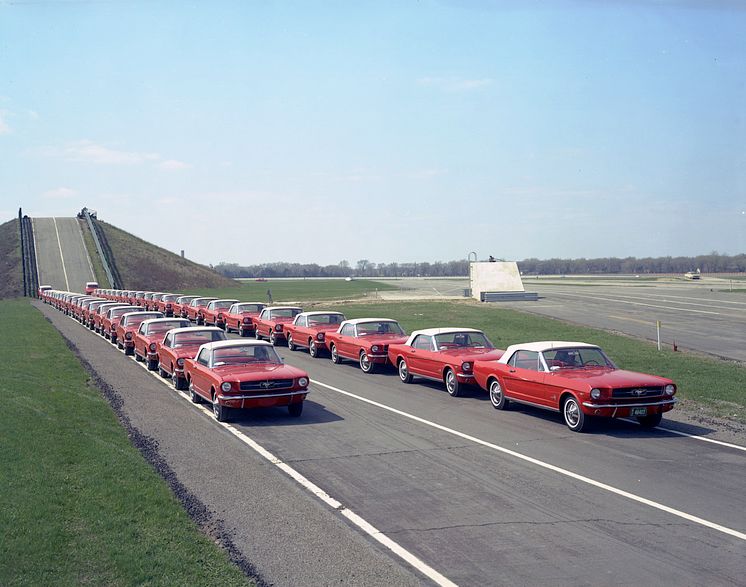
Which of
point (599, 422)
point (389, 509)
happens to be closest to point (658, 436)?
point (599, 422)

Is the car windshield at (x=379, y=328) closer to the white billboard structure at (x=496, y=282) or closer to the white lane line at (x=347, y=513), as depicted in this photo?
the white lane line at (x=347, y=513)

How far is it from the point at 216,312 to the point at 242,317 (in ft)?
12.0

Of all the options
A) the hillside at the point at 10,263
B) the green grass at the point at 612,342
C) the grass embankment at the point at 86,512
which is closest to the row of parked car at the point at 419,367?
the green grass at the point at 612,342

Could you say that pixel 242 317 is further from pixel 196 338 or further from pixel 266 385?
pixel 266 385

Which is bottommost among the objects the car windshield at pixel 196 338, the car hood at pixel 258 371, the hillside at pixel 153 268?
the car hood at pixel 258 371

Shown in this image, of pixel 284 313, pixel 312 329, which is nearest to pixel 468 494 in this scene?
pixel 312 329

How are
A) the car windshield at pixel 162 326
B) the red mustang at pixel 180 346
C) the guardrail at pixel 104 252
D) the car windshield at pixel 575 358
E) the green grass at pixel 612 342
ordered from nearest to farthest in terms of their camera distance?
the car windshield at pixel 575 358
the green grass at pixel 612 342
the red mustang at pixel 180 346
the car windshield at pixel 162 326
the guardrail at pixel 104 252

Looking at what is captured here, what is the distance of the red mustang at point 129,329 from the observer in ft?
78.1

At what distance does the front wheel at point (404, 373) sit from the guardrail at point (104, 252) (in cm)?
6927

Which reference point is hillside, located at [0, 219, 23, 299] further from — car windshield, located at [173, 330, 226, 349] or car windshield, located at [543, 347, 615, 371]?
car windshield, located at [543, 347, 615, 371]

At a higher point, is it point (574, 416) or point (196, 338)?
point (196, 338)

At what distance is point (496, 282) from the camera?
A: 5488cm

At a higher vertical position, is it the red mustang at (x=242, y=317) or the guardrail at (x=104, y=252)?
the guardrail at (x=104, y=252)

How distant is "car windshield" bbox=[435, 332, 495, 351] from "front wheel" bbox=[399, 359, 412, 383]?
49.0 inches
